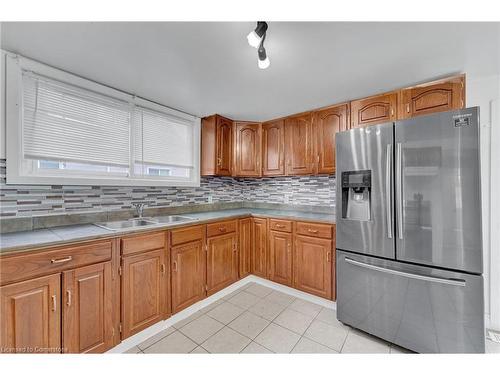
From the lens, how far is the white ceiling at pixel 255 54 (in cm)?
121

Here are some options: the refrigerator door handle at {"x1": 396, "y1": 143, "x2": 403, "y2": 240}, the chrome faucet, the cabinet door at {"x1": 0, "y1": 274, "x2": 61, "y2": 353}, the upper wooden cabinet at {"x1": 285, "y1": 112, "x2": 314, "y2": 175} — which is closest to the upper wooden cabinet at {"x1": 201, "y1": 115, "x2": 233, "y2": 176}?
the upper wooden cabinet at {"x1": 285, "y1": 112, "x2": 314, "y2": 175}

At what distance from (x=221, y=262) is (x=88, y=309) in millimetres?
1225

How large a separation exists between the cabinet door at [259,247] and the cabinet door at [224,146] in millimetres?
799

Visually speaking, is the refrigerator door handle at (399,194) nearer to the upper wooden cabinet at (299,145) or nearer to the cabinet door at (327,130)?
the cabinet door at (327,130)

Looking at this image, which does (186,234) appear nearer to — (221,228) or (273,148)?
(221,228)

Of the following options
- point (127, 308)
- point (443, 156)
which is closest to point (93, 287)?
point (127, 308)

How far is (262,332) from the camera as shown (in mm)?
1741

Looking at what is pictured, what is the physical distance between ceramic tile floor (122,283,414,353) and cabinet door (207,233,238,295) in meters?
0.20

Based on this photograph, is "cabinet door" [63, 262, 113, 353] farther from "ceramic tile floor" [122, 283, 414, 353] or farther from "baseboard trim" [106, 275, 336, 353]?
"ceramic tile floor" [122, 283, 414, 353]

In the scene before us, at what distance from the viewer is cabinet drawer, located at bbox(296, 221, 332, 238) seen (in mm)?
2078

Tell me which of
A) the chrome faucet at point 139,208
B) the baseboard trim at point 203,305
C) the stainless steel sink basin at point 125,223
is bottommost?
the baseboard trim at point 203,305

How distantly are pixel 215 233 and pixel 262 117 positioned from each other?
5.42ft

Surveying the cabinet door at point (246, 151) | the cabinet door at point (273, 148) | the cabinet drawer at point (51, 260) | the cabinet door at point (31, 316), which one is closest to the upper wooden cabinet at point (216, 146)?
the cabinet door at point (246, 151)

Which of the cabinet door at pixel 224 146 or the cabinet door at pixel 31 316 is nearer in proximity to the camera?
the cabinet door at pixel 31 316
